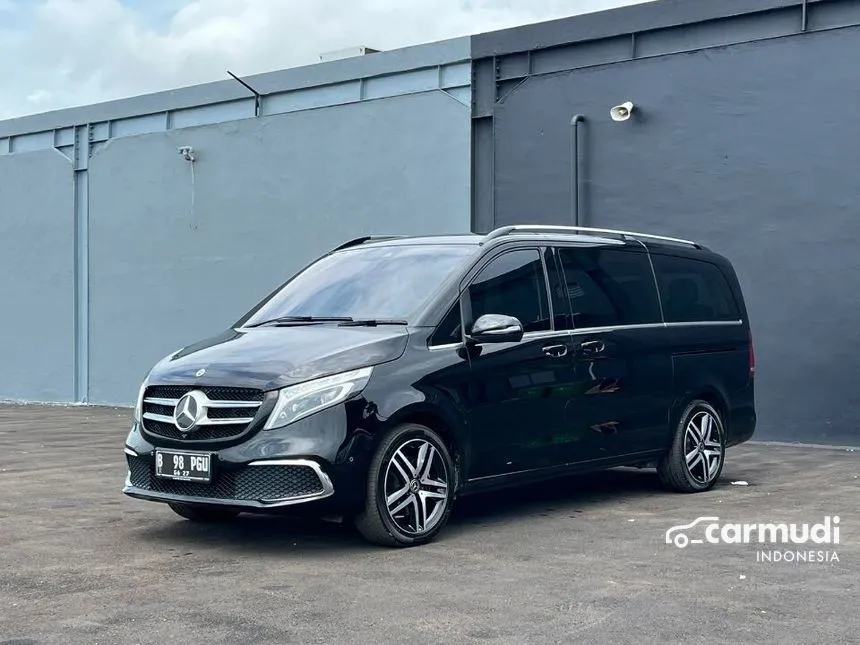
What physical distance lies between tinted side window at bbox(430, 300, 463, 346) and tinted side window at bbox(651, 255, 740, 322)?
244cm

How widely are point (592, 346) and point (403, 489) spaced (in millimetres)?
2086

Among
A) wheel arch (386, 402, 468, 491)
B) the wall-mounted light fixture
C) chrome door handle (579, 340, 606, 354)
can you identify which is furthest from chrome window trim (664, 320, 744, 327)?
the wall-mounted light fixture

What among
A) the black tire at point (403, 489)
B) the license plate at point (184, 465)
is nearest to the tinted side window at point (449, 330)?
the black tire at point (403, 489)

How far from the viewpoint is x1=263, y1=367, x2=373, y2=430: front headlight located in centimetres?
678

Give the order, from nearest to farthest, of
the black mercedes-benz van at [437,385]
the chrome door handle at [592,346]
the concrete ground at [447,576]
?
the concrete ground at [447,576], the black mercedes-benz van at [437,385], the chrome door handle at [592,346]

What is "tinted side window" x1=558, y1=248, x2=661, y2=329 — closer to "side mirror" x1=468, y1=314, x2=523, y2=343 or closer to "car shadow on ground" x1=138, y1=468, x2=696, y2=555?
"side mirror" x1=468, y1=314, x2=523, y2=343

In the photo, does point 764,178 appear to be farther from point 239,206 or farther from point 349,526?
point 239,206

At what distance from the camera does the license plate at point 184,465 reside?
271 inches

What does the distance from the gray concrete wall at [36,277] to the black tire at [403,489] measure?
16.6 meters

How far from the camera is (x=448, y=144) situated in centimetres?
1712

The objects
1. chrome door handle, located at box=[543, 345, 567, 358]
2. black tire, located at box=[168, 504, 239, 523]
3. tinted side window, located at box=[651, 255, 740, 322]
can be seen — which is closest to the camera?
black tire, located at box=[168, 504, 239, 523]

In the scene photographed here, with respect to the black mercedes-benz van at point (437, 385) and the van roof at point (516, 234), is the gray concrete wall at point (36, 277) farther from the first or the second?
the black mercedes-benz van at point (437, 385)

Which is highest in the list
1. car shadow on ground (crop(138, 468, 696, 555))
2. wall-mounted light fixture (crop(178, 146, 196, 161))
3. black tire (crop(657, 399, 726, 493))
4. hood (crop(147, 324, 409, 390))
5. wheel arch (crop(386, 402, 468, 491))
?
wall-mounted light fixture (crop(178, 146, 196, 161))

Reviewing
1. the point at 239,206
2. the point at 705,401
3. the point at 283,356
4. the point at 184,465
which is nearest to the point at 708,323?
the point at 705,401
